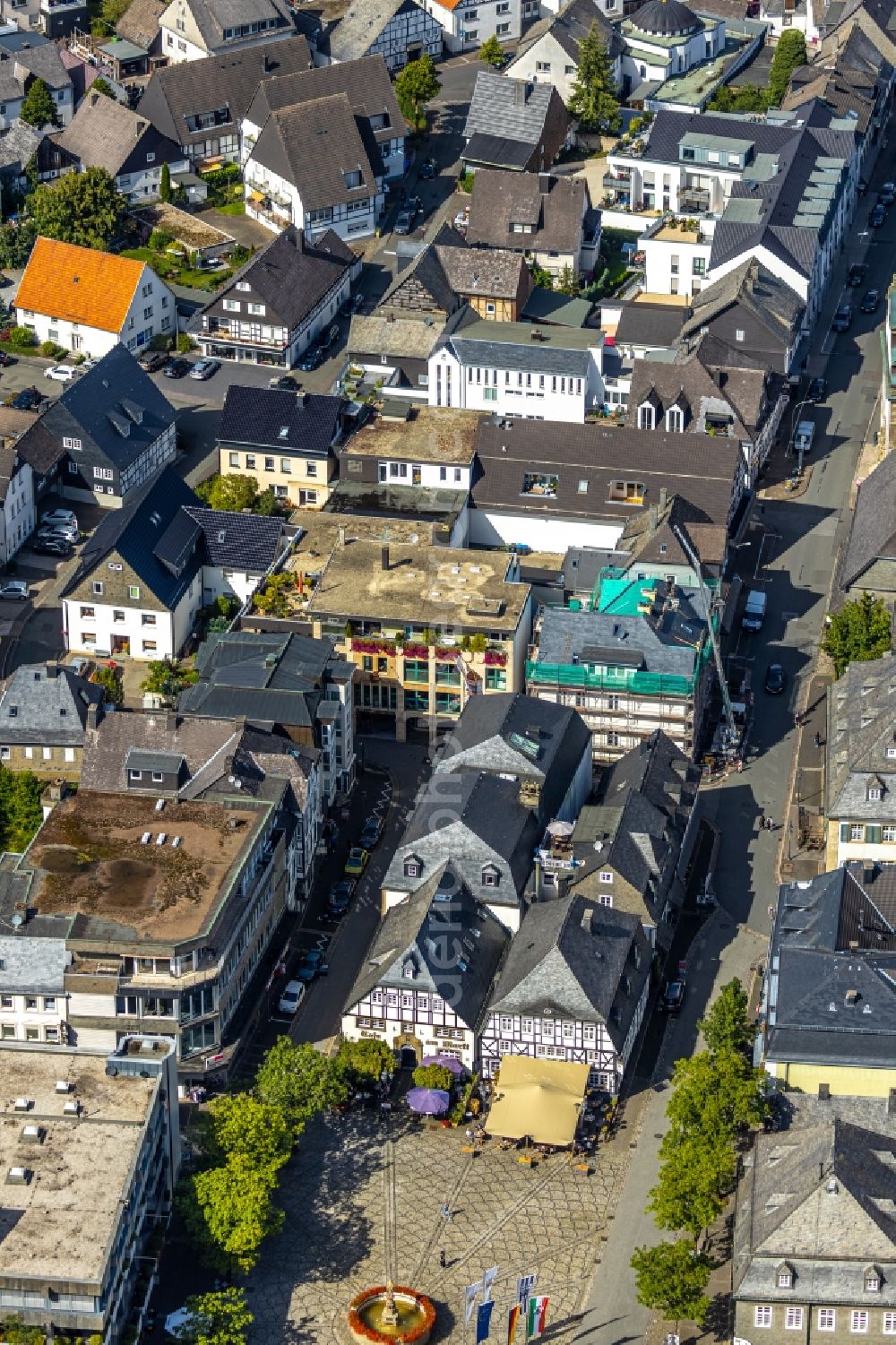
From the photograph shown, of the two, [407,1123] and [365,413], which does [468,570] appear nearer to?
[365,413]

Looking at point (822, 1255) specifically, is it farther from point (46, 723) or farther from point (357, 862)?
point (46, 723)

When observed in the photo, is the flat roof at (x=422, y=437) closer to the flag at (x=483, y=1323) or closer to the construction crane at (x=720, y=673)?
the construction crane at (x=720, y=673)

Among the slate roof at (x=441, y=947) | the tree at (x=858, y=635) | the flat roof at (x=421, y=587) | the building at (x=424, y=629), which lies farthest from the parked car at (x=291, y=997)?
the tree at (x=858, y=635)

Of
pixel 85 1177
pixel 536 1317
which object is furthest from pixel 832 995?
pixel 85 1177

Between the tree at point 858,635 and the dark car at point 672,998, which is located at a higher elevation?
the tree at point 858,635

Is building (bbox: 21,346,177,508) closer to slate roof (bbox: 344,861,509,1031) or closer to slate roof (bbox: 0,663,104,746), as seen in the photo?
slate roof (bbox: 0,663,104,746)
